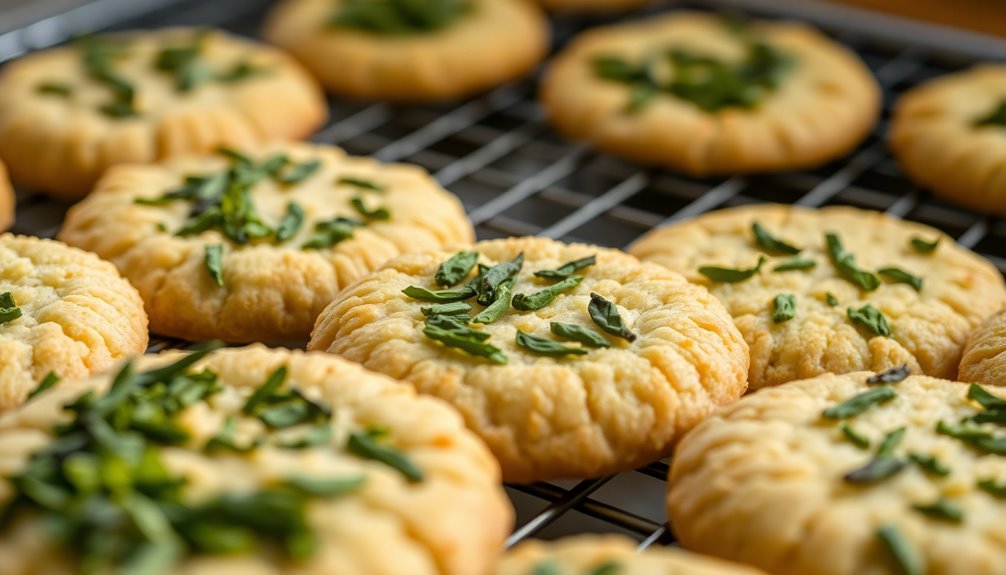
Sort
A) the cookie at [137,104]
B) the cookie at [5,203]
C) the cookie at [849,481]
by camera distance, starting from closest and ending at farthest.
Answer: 1. the cookie at [849,481]
2. the cookie at [5,203]
3. the cookie at [137,104]

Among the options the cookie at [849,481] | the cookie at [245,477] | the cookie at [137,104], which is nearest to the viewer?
the cookie at [245,477]

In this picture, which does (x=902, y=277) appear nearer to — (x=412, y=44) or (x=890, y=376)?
(x=890, y=376)

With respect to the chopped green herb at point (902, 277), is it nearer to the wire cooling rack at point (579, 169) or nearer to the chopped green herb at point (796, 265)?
the chopped green herb at point (796, 265)

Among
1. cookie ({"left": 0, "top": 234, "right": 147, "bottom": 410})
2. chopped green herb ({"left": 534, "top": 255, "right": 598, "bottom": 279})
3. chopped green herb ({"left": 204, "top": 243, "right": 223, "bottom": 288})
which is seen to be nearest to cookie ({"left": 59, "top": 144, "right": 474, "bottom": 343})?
chopped green herb ({"left": 204, "top": 243, "right": 223, "bottom": 288})

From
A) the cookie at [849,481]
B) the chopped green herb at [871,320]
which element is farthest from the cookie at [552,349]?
the chopped green herb at [871,320]

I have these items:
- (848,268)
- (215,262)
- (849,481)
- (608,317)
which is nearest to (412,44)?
(215,262)

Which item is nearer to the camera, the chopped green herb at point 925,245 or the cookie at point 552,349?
the cookie at point 552,349

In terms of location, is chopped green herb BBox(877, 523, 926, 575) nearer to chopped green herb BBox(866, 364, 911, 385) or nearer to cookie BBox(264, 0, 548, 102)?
chopped green herb BBox(866, 364, 911, 385)
